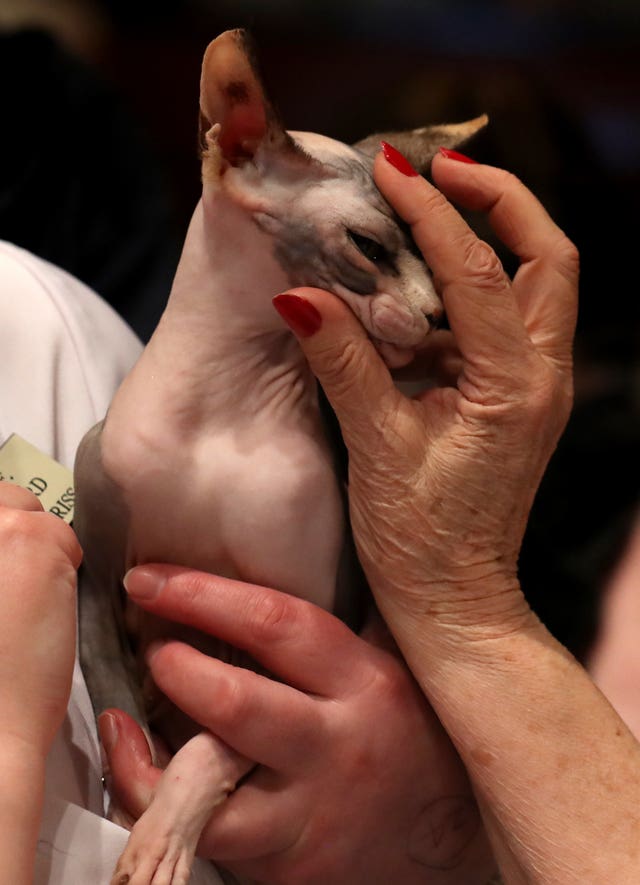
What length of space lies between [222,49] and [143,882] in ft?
2.04

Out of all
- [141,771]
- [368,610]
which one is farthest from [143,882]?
[368,610]

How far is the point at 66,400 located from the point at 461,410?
1.41 ft

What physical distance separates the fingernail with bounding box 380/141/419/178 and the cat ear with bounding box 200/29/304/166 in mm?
85

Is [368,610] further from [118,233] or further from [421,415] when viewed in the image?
[118,233]

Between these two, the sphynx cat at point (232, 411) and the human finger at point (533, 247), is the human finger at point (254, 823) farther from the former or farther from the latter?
the human finger at point (533, 247)

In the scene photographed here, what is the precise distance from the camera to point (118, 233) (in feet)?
5.68

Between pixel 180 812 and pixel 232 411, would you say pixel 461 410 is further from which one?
pixel 180 812

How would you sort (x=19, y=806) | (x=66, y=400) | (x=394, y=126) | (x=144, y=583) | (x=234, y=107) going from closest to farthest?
(x=19, y=806) < (x=234, y=107) < (x=144, y=583) < (x=66, y=400) < (x=394, y=126)

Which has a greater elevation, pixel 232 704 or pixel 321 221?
pixel 321 221

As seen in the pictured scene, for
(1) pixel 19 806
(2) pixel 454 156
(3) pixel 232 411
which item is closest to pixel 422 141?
(2) pixel 454 156

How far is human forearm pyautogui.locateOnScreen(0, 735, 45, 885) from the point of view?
0.64m

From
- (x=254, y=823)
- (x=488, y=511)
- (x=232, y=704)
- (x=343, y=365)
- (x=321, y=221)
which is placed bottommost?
(x=254, y=823)

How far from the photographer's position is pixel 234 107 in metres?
0.76

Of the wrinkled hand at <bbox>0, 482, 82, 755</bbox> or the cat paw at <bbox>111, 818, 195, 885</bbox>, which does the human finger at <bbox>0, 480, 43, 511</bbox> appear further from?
the cat paw at <bbox>111, 818, 195, 885</bbox>
